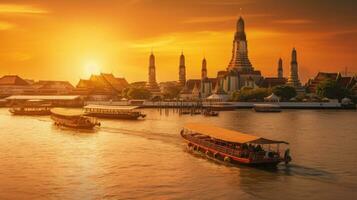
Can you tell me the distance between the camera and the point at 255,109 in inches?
4240

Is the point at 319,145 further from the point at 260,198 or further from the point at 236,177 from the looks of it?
the point at 260,198

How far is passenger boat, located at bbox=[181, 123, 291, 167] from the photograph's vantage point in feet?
102

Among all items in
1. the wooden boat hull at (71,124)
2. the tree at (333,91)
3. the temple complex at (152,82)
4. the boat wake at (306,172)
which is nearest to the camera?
the boat wake at (306,172)

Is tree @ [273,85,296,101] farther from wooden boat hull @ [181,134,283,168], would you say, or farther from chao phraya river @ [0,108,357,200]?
wooden boat hull @ [181,134,283,168]

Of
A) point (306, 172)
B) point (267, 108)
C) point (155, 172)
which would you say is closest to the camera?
point (306, 172)

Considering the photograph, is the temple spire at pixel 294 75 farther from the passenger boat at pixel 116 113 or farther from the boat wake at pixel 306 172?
the boat wake at pixel 306 172

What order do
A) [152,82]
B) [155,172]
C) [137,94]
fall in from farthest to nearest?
[152,82] → [137,94] → [155,172]

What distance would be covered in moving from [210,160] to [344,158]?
32.4 ft

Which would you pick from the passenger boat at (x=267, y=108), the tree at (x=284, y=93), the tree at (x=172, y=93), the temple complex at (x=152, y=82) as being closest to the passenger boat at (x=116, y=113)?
the passenger boat at (x=267, y=108)

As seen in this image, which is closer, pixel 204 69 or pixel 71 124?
pixel 71 124

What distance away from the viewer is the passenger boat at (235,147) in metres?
31.1

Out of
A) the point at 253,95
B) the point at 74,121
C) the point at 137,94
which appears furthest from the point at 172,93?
the point at 74,121

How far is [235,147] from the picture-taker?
3356 centimetres

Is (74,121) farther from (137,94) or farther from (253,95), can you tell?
(137,94)
